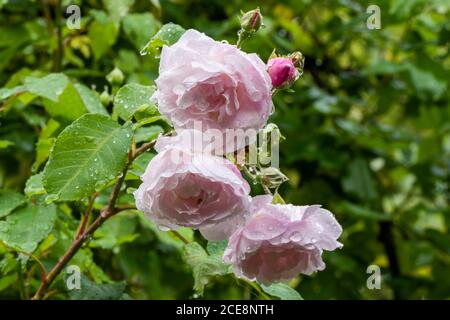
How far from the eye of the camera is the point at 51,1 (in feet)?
5.22

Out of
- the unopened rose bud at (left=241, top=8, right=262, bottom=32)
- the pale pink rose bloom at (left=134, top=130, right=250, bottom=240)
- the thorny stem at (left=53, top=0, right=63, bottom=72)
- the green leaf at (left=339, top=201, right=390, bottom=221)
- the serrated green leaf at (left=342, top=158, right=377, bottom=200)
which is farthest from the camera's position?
the serrated green leaf at (left=342, top=158, right=377, bottom=200)

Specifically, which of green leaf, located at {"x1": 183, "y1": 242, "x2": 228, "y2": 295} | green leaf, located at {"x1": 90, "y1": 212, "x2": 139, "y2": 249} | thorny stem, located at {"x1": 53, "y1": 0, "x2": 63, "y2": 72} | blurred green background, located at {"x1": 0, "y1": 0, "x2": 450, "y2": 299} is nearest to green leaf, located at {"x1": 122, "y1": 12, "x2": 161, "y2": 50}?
blurred green background, located at {"x1": 0, "y1": 0, "x2": 450, "y2": 299}

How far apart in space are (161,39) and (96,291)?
390 millimetres

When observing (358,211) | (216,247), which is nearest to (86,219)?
(216,247)

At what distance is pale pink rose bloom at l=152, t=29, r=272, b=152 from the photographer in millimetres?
687

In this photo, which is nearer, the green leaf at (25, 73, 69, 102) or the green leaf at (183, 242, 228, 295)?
the green leaf at (183, 242, 228, 295)

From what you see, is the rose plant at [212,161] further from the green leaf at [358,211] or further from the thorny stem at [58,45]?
the green leaf at [358,211]

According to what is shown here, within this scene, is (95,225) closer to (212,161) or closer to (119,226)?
(212,161)

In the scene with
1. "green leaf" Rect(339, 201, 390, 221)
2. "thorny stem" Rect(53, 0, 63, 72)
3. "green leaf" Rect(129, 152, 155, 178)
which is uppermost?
"thorny stem" Rect(53, 0, 63, 72)

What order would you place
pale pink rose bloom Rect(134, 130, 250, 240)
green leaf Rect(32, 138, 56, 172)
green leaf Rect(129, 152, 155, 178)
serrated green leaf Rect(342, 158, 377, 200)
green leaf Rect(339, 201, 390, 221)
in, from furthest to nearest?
A: serrated green leaf Rect(342, 158, 377, 200) < green leaf Rect(339, 201, 390, 221) < green leaf Rect(32, 138, 56, 172) < green leaf Rect(129, 152, 155, 178) < pale pink rose bloom Rect(134, 130, 250, 240)

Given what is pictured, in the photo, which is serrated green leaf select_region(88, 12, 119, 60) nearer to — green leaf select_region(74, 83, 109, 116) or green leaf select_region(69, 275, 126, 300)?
green leaf select_region(74, 83, 109, 116)

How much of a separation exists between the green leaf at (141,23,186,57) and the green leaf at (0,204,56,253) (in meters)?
0.27

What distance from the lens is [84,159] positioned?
0.78m
